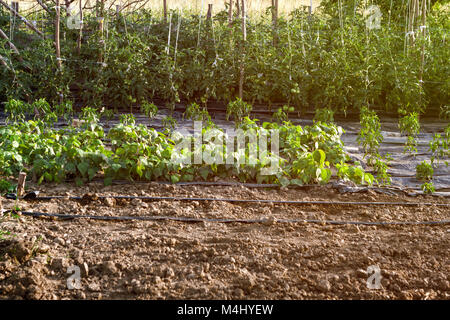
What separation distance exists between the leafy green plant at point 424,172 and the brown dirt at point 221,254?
2.23 ft

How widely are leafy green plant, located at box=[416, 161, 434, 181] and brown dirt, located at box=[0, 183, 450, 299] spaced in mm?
679

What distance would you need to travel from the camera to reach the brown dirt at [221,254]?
2.08m

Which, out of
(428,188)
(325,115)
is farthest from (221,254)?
(325,115)

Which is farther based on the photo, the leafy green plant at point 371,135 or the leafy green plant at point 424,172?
the leafy green plant at point 371,135

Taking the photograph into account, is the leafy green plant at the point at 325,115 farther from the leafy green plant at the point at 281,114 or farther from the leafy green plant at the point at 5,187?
the leafy green plant at the point at 5,187

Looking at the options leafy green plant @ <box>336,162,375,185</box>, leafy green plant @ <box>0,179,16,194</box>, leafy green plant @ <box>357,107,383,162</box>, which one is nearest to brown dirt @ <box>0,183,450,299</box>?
leafy green plant @ <box>0,179,16,194</box>

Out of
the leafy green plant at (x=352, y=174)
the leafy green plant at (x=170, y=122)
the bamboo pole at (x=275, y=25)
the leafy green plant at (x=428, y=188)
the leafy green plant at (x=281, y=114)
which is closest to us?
the leafy green plant at (x=428, y=188)

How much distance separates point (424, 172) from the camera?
3.85 meters

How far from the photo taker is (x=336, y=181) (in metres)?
3.63

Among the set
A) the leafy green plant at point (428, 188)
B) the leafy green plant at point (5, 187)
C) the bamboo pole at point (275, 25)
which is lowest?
the leafy green plant at point (428, 188)

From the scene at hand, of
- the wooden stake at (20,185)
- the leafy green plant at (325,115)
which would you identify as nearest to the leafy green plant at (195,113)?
the leafy green plant at (325,115)

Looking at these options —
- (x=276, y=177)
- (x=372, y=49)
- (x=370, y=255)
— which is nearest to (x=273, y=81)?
(x=372, y=49)

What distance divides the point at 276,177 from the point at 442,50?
3660mm

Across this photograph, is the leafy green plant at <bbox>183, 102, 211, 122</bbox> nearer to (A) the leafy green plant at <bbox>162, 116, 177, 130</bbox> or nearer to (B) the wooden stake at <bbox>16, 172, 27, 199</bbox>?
(A) the leafy green plant at <bbox>162, 116, 177, 130</bbox>
